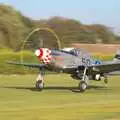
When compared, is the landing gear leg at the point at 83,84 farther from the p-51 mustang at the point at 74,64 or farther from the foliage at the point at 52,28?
the foliage at the point at 52,28

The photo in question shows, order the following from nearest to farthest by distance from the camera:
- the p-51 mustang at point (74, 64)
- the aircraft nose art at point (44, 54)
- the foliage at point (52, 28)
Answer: the aircraft nose art at point (44, 54) → the p-51 mustang at point (74, 64) → the foliage at point (52, 28)

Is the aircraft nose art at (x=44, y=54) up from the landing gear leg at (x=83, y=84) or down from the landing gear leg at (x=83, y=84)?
A: up

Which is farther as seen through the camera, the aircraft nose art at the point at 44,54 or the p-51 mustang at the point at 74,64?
the p-51 mustang at the point at 74,64

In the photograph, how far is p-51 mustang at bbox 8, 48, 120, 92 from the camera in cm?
2438

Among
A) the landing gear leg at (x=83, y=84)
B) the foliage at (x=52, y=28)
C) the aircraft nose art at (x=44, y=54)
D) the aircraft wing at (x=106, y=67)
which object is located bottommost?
the landing gear leg at (x=83, y=84)

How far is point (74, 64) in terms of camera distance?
2545 cm

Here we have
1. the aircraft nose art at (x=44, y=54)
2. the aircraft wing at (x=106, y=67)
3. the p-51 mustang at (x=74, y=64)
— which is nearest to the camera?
the aircraft nose art at (x=44, y=54)

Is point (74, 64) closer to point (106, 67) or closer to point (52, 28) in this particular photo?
point (106, 67)

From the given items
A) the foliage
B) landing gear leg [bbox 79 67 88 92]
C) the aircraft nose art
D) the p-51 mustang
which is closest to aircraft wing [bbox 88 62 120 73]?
the p-51 mustang

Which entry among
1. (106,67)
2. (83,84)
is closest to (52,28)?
(106,67)

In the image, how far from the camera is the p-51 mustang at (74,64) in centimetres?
2438

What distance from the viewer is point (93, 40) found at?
110750 mm

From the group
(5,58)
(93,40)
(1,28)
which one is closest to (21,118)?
(5,58)

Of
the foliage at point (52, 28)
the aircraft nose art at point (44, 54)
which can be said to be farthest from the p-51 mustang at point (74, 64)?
the foliage at point (52, 28)
